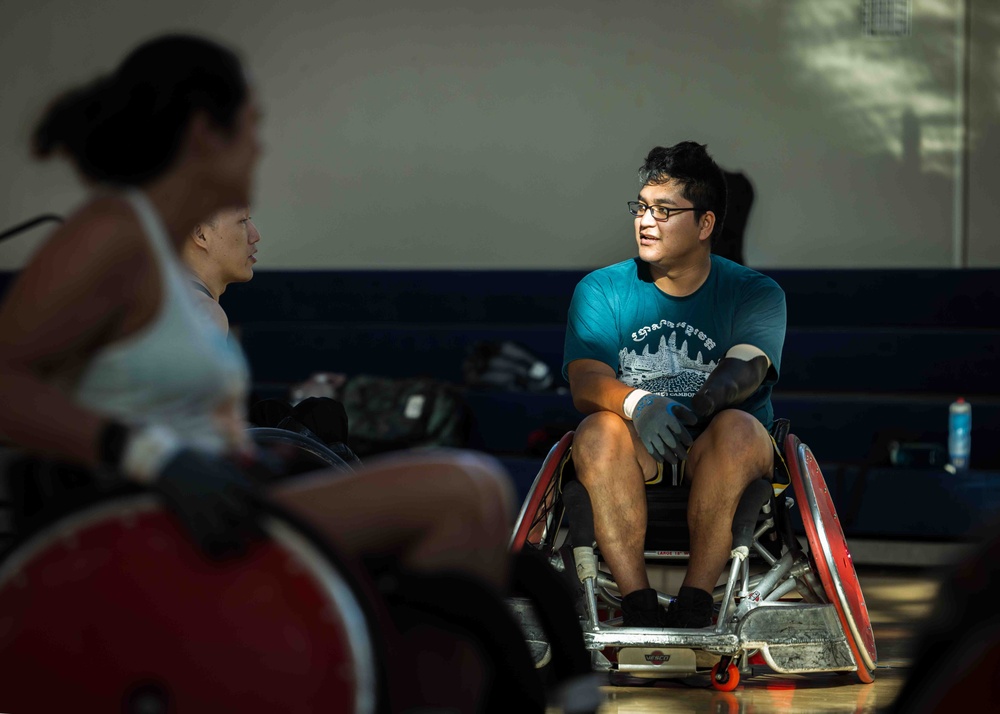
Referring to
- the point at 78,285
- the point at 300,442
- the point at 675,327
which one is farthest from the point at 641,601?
the point at 78,285

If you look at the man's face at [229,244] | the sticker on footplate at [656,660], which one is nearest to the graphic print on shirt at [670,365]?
the sticker on footplate at [656,660]

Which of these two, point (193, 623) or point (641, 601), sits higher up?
point (193, 623)

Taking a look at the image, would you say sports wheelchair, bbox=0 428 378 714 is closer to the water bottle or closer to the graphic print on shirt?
the graphic print on shirt

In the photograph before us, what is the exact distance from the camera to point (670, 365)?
2.68 m

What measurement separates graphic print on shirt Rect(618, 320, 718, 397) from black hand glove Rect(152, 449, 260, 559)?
5.18 ft

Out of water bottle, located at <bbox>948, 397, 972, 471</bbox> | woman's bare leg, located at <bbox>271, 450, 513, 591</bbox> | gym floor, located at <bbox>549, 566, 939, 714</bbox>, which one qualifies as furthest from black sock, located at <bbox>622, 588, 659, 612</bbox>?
water bottle, located at <bbox>948, 397, 972, 471</bbox>

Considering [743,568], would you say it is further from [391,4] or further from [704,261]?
[391,4]

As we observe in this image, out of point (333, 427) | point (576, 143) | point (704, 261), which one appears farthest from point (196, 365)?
point (576, 143)

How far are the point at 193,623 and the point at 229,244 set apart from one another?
1.37 metres

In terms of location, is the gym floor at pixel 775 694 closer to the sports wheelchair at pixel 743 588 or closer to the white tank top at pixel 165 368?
the sports wheelchair at pixel 743 588

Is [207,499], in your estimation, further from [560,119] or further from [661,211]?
[560,119]

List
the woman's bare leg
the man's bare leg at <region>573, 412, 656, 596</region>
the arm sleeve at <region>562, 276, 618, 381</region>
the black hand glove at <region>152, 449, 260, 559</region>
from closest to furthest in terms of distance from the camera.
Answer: the black hand glove at <region>152, 449, 260, 559</region> → the woman's bare leg → the man's bare leg at <region>573, 412, 656, 596</region> → the arm sleeve at <region>562, 276, 618, 381</region>

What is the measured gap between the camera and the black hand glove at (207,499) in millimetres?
1170

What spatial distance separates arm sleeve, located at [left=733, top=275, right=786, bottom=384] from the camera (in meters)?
2.61
